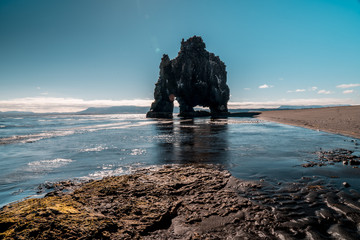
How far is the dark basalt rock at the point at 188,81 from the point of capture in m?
88.2

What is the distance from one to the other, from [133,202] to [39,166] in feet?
27.5

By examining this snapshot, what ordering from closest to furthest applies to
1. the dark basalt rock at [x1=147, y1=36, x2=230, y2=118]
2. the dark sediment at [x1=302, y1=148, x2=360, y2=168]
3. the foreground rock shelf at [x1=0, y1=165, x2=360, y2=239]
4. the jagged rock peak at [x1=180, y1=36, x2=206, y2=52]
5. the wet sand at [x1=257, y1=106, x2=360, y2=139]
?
the foreground rock shelf at [x1=0, y1=165, x2=360, y2=239]
the dark sediment at [x1=302, y1=148, x2=360, y2=168]
the wet sand at [x1=257, y1=106, x2=360, y2=139]
the dark basalt rock at [x1=147, y1=36, x2=230, y2=118]
the jagged rock peak at [x1=180, y1=36, x2=206, y2=52]

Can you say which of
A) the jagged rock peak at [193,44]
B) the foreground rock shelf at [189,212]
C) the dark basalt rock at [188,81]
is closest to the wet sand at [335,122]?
the foreground rock shelf at [189,212]

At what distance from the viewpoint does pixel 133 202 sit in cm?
473

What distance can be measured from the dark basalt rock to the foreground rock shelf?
269 ft

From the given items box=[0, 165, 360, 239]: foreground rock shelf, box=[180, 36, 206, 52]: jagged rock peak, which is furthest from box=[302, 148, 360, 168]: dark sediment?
box=[180, 36, 206, 52]: jagged rock peak

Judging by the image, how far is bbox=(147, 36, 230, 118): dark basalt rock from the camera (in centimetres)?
8819

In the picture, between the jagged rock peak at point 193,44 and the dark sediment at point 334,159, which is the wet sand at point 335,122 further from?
the jagged rock peak at point 193,44

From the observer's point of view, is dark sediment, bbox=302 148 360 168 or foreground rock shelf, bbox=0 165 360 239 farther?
dark sediment, bbox=302 148 360 168

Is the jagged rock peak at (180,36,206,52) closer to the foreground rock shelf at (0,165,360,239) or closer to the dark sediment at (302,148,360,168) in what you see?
the dark sediment at (302,148,360,168)

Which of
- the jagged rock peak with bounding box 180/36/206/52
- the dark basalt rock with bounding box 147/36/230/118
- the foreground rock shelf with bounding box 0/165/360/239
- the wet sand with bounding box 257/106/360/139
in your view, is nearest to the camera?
the foreground rock shelf with bounding box 0/165/360/239

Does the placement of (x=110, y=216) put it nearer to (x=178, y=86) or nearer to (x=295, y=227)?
(x=295, y=227)

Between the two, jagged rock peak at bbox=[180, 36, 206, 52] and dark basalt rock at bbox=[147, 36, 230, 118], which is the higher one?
jagged rock peak at bbox=[180, 36, 206, 52]

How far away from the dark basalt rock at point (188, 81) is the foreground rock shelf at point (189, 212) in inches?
3234
